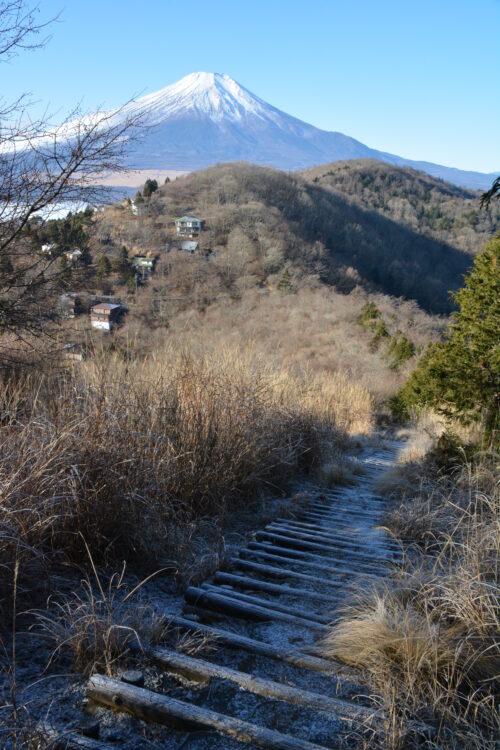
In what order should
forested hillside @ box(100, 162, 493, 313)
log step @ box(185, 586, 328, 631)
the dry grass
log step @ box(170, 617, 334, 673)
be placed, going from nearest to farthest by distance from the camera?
the dry grass < log step @ box(170, 617, 334, 673) < log step @ box(185, 586, 328, 631) < forested hillside @ box(100, 162, 493, 313)

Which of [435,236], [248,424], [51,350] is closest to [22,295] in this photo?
[51,350]

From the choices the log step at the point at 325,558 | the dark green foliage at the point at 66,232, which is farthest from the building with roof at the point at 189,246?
the log step at the point at 325,558

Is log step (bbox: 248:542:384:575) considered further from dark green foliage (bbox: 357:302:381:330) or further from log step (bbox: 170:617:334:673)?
dark green foliage (bbox: 357:302:381:330)

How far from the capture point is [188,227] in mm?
63969

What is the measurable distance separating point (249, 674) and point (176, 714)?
0.40 meters

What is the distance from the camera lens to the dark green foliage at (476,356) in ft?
24.4

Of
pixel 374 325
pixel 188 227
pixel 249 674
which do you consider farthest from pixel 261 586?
pixel 188 227

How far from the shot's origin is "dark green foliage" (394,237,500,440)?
24.4 ft

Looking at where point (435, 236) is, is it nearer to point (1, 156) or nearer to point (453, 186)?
point (453, 186)

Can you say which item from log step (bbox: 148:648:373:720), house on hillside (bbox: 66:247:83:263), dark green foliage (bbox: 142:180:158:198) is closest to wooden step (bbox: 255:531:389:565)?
log step (bbox: 148:648:373:720)

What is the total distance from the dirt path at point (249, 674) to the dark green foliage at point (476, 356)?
15.1ft

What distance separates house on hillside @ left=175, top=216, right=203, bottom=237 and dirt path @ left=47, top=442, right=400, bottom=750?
62736 millimetres

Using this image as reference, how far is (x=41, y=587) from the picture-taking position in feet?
8.36

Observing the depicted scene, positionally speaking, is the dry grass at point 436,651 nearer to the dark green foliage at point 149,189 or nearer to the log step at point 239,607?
the log step at point 239,607
